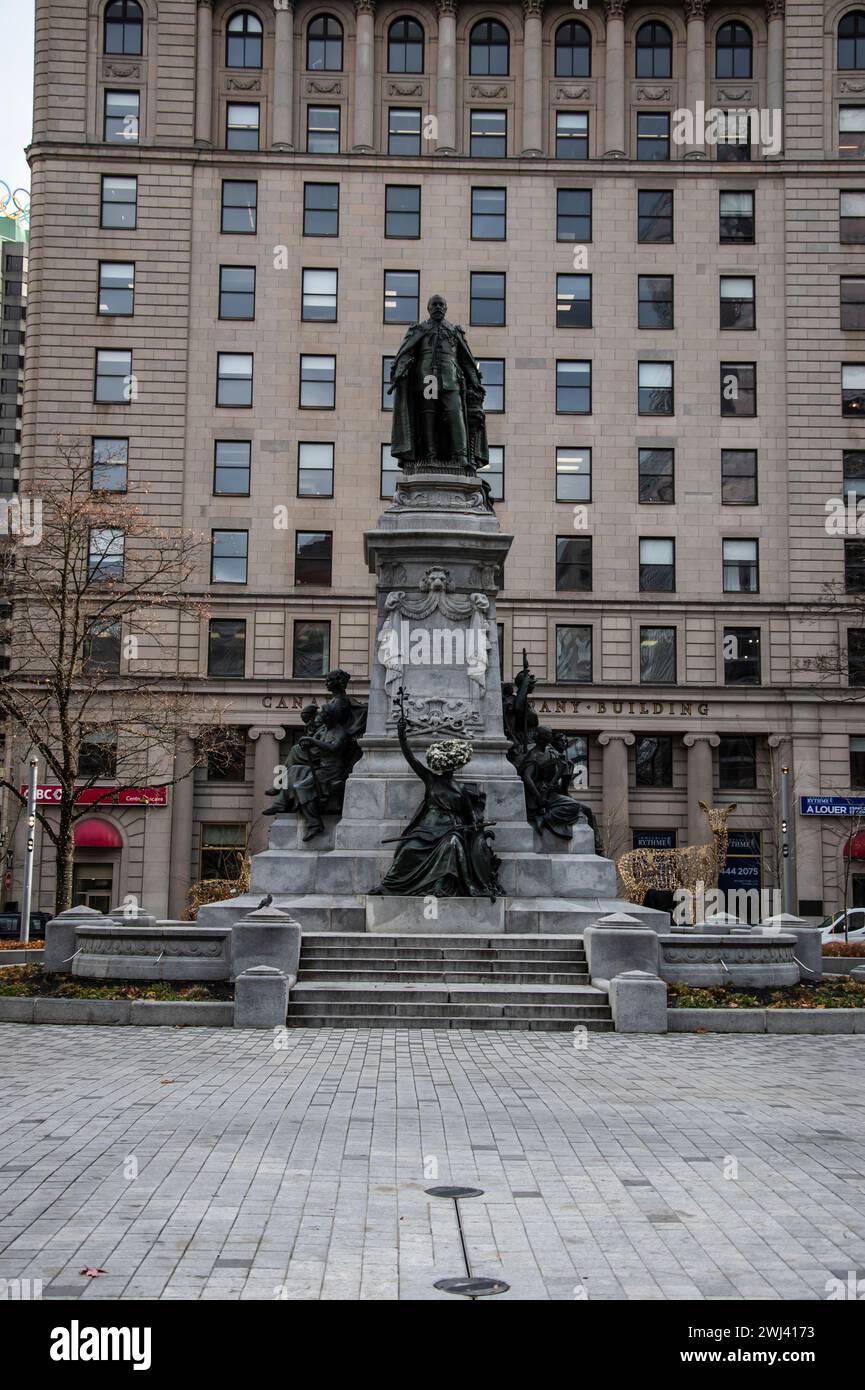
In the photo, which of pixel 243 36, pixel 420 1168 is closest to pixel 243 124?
pixel 243 36

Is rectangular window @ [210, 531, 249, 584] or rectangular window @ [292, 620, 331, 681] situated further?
rectangular window @ [210, 531, 249, 584]

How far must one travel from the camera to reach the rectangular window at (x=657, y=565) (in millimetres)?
55375

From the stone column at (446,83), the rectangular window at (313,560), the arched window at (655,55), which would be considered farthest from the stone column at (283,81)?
the rectangular window at (313,560)

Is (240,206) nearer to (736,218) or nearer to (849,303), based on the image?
(736,218)

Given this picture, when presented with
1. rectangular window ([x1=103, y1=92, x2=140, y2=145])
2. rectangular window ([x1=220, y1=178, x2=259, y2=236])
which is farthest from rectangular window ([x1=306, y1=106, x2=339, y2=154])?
rectangular window ([x1=103, y1=92, x2=140, y2=145])

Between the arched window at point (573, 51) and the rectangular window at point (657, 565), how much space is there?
18988 millimetres

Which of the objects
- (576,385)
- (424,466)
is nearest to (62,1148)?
(424,466)

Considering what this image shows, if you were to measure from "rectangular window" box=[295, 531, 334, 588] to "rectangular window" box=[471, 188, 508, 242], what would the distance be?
44.0 ft

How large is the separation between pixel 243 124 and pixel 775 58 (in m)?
20.9

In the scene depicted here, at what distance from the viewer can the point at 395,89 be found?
5731cm

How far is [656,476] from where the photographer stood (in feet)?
183

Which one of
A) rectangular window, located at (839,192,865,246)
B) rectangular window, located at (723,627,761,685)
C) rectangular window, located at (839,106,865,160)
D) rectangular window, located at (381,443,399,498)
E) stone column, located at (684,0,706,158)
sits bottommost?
rectangular window, located at (723,627,761,685)

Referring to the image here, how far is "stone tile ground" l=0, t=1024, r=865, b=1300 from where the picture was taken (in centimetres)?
760

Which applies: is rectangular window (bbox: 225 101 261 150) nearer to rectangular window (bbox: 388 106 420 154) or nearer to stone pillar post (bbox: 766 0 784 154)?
rectangular window (bbox: 388 106 420 154)
